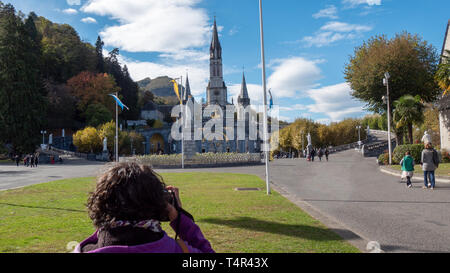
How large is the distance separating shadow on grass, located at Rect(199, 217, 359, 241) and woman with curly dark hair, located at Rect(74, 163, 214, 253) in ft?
14.6

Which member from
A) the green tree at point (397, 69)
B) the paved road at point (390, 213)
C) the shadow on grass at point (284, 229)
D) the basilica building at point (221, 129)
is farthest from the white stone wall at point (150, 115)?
the shadow on grass at point (284, 229)

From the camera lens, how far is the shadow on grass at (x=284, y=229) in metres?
5.84

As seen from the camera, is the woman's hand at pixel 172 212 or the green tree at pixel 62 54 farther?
the green tree at pixel 62 54

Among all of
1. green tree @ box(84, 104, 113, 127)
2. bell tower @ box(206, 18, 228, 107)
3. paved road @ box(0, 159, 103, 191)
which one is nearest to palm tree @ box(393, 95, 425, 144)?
paved road @ box(0, 159, 103, 191)

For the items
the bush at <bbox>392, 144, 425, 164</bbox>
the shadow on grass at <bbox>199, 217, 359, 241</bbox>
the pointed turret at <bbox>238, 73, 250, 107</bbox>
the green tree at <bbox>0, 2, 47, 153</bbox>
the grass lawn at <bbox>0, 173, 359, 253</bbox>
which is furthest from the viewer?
the pointed turret at <bbox>238, 73, 250, 107</bbox>

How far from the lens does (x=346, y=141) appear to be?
3078 inches

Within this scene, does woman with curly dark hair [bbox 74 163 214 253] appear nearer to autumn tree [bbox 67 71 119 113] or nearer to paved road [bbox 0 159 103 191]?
paved road [bbox 0 159 103 191]

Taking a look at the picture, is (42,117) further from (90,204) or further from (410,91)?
(90,204)

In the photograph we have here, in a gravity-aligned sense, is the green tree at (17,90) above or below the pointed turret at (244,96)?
below

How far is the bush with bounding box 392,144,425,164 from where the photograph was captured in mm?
23578

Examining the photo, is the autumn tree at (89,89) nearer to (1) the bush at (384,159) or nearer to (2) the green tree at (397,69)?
(2) the green tree at (397,69)

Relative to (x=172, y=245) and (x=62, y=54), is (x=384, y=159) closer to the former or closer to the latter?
(x=172, y=245)

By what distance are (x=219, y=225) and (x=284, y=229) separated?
4.45 feet

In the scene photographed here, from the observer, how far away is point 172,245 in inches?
75.2
